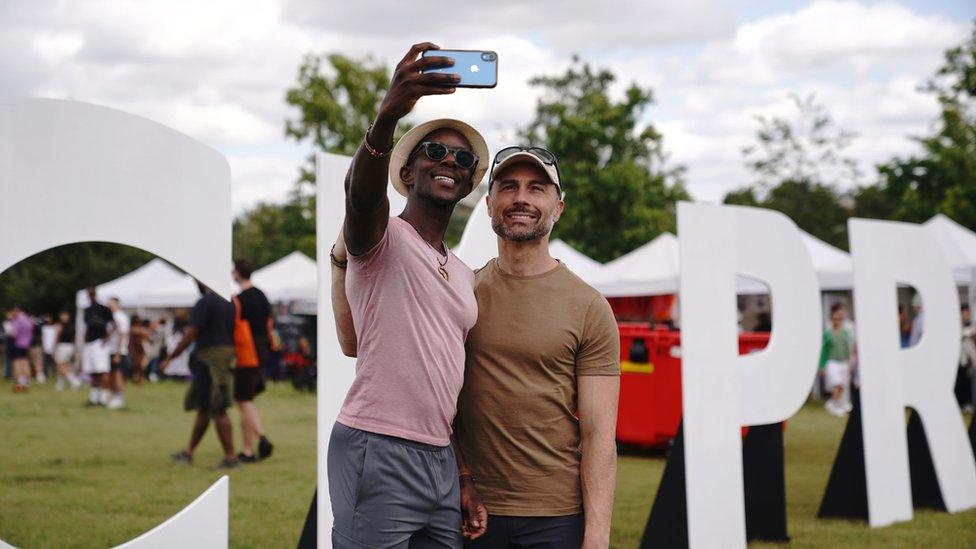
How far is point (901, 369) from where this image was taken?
301 inches

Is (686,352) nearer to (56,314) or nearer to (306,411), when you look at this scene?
(306,411)

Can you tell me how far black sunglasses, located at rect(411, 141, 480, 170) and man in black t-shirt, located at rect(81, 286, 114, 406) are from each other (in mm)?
12529

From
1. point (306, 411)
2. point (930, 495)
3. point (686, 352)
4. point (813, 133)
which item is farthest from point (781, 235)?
point (813, 133)

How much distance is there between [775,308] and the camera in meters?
6.64

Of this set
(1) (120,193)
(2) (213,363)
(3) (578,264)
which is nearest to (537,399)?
(1) (120,193)

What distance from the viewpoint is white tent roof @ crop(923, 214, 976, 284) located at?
634 inches

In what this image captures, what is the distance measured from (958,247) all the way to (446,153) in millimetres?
16238

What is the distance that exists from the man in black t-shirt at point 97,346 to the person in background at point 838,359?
1091cm

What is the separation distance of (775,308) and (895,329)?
1.53 metres

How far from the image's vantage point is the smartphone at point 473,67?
7.87 feet

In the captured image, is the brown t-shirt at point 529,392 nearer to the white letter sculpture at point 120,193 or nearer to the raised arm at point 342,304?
the raised arm at point 342,304

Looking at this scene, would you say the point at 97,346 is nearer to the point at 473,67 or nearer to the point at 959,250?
the point at 473,67

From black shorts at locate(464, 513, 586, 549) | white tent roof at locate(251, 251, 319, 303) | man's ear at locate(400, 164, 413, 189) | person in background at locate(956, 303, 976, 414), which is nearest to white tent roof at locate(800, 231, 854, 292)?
person in background at locate(956, 303, 976, 414)

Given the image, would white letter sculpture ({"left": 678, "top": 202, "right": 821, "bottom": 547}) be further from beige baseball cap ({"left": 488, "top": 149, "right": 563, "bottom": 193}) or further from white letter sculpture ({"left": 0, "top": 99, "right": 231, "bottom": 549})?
beige baseball cap ({"left": 488, "top": 149, "right": 563, "bottom": 193})
